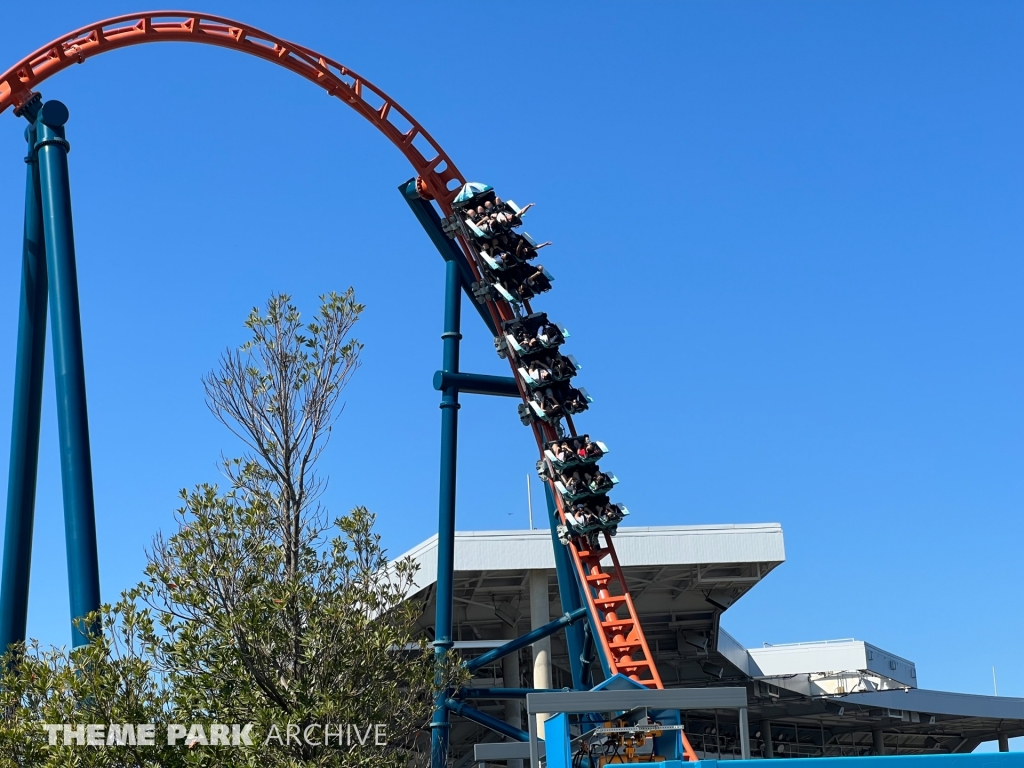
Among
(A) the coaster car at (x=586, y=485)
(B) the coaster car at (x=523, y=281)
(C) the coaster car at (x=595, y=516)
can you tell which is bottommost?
(C) the coaster car at (x=595, y=516)

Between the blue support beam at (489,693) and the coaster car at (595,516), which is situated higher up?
the coaster car at (595,516)

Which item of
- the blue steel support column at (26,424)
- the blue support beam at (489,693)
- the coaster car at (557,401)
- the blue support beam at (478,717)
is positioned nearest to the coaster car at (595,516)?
the coaster car at (557,401)

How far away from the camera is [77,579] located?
45.7 ft

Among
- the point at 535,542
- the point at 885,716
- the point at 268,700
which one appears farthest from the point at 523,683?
the point at 268,700

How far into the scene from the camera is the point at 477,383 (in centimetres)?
2258

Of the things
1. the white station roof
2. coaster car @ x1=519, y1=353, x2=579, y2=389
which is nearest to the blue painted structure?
coaster car @ x1=519, y1=353, x2=579, y2=389

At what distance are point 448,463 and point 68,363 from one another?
25.7 ft

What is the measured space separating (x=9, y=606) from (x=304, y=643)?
6.24m

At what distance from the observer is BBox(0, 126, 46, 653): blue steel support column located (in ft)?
51.2

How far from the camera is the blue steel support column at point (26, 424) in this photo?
15.6m

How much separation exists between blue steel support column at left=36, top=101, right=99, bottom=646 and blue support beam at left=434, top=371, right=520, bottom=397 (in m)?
7.50

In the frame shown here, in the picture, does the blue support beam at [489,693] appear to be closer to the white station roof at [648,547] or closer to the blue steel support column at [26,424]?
the white station roof at [648,547]

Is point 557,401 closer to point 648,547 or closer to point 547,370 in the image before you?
point 547,370

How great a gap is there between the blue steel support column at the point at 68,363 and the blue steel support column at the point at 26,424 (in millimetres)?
1115
